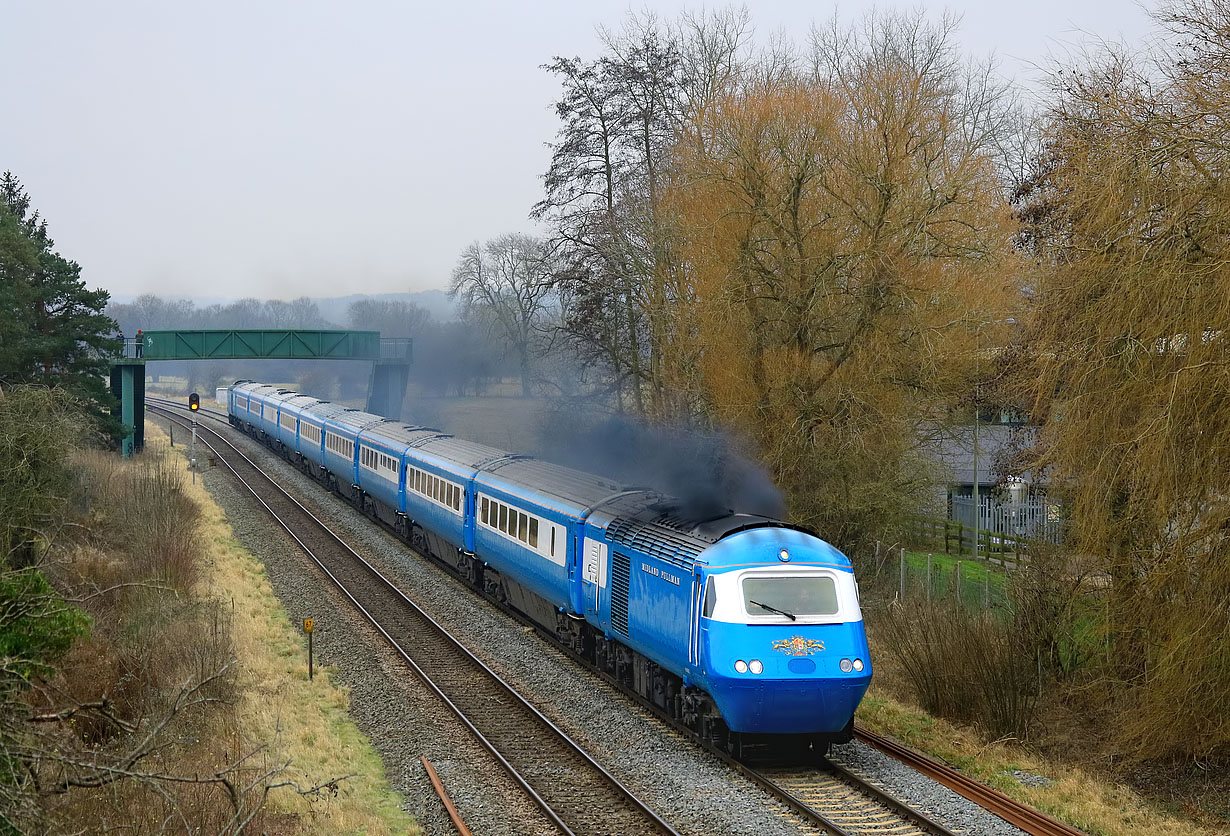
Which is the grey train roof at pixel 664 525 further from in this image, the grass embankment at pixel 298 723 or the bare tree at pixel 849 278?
the bare tree at pixel 849 278

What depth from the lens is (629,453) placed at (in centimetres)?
2988

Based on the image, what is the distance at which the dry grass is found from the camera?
37.2 feet

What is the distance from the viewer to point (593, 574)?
637 inches

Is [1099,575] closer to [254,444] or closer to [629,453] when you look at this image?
[629,453]

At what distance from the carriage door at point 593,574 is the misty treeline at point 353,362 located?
4195 cm

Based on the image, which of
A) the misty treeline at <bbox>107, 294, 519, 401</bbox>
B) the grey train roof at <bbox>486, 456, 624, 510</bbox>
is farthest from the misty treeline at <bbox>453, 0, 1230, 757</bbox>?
the misty treeline at <bbox>107, 294, 519, 401</bbox>

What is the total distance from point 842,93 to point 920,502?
948cm

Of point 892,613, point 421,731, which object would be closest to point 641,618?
point 421,731

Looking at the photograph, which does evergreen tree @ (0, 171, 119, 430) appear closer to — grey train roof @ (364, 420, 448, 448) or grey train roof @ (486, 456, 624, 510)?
grey train roof @ (364, 420, 448, 448)

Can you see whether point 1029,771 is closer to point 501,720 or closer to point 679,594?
point 679,594

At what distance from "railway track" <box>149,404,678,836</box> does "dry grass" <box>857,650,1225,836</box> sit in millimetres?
4347

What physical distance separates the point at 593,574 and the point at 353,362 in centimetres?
7221

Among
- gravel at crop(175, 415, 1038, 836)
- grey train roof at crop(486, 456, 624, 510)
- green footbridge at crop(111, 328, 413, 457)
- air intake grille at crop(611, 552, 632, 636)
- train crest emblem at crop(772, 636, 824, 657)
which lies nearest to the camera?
gravel at crop(175, 415, 1038, 836)

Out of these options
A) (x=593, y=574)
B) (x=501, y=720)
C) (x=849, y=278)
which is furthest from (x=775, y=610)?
(x=849, y=278)
